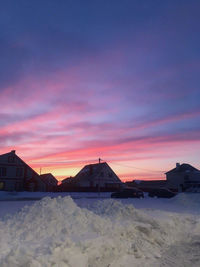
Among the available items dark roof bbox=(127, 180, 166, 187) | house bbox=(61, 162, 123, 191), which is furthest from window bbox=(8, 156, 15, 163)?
dark roof bbox=(127, 180, 166, 187)

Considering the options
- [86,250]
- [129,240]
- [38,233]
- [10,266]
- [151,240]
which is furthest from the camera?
[151,240]

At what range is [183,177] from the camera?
6450 cm

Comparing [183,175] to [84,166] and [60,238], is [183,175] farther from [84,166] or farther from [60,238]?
[60,238]

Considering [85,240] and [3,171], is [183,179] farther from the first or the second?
[85,240]

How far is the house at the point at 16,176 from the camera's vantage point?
48281 mm

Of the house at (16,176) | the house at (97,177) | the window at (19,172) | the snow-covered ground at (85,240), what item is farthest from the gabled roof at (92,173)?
the snow-covered ground at (85,240)

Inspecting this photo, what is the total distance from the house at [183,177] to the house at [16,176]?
3445 centimetres

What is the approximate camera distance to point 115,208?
11.2m

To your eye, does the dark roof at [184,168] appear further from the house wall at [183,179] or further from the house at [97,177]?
the house at [97,177]

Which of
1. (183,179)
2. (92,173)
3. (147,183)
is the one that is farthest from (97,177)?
(147,183)

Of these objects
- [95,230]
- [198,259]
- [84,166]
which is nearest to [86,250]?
[95,230]

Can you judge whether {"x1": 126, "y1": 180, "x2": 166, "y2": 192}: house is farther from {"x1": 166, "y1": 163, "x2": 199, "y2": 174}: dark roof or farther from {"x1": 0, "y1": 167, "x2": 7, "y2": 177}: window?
{"x1": 0, "y1": 167, "x2": 7, "y2": 177}: window

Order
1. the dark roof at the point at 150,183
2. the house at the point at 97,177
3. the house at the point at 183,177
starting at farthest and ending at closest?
the dark roof at the point at 150,183 → the house at the point at 183,177 → the house at the point at 97,177

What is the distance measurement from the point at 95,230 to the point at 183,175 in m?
61.1
